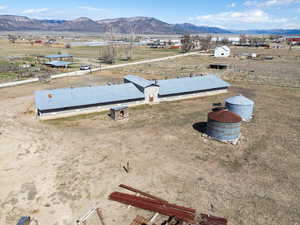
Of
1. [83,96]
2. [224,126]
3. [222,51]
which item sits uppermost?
[222,51]

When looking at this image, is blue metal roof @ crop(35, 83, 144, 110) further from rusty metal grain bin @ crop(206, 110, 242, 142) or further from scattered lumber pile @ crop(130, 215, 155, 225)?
scattered lumber pile @ crop(130, 215, 155, 225)

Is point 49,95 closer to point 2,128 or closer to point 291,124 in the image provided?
point 2,128

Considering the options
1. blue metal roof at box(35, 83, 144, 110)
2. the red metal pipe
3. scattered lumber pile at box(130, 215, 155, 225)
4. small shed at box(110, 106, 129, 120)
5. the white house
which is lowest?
scattered lumber pile at box(130, 215, 155, 225)

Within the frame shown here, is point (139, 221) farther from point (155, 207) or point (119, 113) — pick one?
point (119, 113)

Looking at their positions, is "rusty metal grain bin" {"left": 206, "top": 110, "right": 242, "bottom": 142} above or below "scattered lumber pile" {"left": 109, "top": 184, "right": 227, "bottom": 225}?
above

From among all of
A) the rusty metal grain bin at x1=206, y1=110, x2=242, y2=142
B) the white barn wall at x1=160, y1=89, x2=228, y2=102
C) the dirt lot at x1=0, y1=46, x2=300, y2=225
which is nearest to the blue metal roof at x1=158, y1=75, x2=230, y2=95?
the white barn wall at x1=160, y1=89, x2=228, y2=102

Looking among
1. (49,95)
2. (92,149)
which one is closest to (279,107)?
(92,149)

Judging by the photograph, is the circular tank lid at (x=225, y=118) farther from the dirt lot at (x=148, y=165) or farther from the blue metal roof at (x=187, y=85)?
the blue metal roof at (x=187, y=85)

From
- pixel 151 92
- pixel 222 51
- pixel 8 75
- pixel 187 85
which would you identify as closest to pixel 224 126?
pixel 151 92
